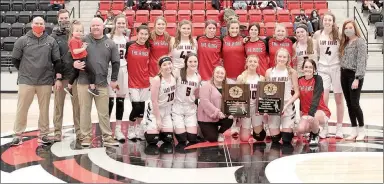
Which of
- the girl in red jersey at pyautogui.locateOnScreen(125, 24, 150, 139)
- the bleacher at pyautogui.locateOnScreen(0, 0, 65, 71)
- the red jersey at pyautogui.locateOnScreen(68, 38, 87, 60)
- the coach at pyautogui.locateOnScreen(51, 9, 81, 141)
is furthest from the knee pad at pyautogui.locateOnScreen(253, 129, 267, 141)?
the bleacher at pyautogui.locateOnScreen(0, 0, 65, 71)

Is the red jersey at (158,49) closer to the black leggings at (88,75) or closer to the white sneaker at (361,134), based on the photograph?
the black leggings at (88,75)

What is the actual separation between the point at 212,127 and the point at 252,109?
50 centimetres

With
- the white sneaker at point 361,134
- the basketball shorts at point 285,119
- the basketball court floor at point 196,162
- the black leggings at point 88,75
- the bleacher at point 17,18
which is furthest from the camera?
the bleacher at point 17,18

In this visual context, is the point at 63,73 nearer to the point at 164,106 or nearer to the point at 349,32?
the point at 164,106

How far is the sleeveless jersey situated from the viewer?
5.85 metres

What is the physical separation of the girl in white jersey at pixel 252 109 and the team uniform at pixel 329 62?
755 mm

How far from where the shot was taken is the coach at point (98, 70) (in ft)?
18.3

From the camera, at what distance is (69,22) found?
19.7 ft

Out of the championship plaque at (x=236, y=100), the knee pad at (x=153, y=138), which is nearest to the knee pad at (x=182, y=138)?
the knee pad at (x=153, y=138)

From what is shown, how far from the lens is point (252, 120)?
6141 mm

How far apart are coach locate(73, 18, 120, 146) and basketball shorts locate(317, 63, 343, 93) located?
93.2 inches

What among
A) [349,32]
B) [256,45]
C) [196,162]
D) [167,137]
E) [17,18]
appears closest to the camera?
[196,162]

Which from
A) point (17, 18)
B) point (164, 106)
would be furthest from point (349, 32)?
point (17, 18)

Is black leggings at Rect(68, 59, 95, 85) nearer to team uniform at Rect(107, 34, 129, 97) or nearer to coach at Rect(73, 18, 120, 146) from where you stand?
coach at Rect(73, 18, 120, 146)
